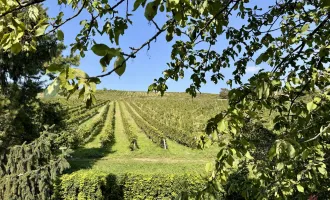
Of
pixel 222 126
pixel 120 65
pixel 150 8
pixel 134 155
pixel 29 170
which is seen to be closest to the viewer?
pixel 120 65

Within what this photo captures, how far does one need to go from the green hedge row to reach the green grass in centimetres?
481

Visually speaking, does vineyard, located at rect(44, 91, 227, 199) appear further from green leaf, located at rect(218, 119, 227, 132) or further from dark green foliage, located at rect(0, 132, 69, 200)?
green leaf, located at rect(218, 119, 227, 132)

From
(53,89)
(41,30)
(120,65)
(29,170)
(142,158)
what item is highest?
(41,30)

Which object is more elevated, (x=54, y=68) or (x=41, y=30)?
(x=41, y=30)

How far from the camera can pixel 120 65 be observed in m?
1.18

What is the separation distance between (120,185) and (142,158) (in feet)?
32.0

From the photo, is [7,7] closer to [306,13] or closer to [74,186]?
[306,13]

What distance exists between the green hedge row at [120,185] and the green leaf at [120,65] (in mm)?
9444

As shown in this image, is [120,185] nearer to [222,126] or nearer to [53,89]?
[222,126]

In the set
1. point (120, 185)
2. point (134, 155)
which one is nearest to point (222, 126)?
point (120, 185)

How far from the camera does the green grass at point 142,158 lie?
17.5 m

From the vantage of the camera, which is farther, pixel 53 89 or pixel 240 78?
pixel 240 78

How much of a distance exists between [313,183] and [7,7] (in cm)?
278

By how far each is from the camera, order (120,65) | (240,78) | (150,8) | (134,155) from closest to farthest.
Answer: (120,65)
(150,8)
(240,78)
(134,155)
